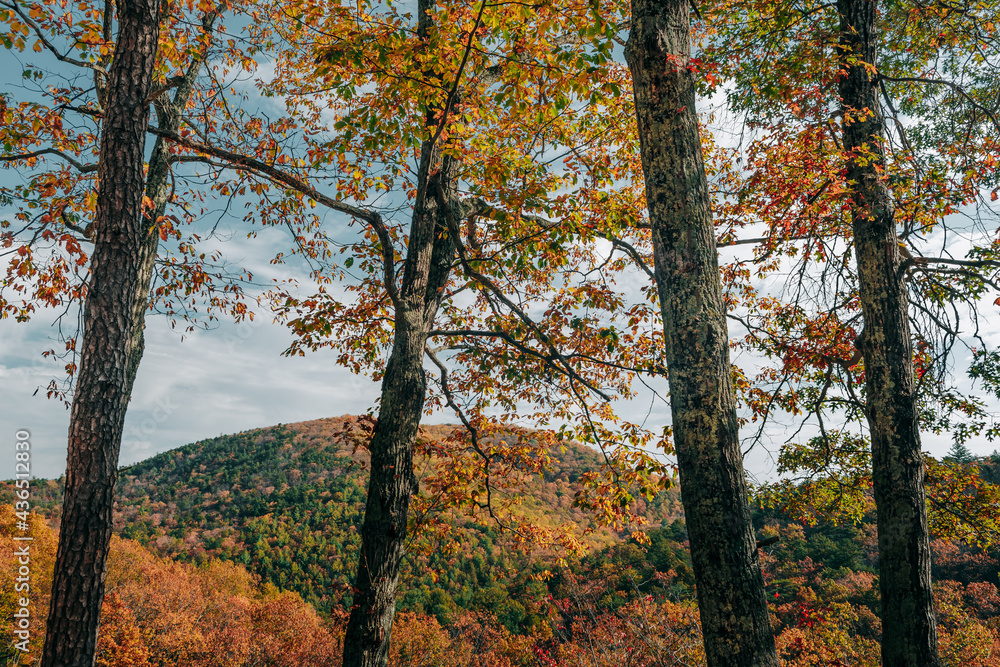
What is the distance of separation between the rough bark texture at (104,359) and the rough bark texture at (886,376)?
710 cm

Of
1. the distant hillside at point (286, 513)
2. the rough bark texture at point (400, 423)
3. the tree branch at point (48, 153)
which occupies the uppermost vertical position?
the tree branch at point (48, 153)

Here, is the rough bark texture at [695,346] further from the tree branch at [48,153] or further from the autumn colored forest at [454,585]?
the tree branch at [48,153]

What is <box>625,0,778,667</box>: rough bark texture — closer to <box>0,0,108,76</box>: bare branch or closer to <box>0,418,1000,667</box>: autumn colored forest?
<box>0,418,1000,667</box>: autumn colored forest

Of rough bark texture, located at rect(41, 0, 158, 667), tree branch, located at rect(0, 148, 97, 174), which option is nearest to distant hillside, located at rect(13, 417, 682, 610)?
tree branch, located at rect(0, 148, 97, 174)

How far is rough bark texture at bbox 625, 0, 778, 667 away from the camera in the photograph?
8.20ft

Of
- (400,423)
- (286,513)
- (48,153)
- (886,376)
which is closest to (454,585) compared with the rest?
(286,513)

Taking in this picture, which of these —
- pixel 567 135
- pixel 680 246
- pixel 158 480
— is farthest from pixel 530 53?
pixel 158 480

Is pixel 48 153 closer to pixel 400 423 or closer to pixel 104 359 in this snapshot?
pixel 104 359

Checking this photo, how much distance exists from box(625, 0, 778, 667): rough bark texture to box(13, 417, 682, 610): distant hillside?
2714 centimetres

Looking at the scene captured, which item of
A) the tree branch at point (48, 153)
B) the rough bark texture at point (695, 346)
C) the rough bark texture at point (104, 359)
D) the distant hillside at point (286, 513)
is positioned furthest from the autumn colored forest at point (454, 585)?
the tree branch at point (48, 153)

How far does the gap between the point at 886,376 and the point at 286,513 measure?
56.9m

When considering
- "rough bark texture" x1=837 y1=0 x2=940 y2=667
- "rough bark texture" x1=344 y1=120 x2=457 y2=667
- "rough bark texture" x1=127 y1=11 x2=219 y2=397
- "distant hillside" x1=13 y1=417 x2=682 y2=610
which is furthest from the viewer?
"distant hillside" x1=13 y1=417 x2=682 y2=610

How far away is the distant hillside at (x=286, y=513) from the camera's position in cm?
4156

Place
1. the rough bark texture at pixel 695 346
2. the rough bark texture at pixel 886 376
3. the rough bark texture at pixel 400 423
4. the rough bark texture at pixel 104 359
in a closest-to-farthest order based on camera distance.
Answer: the rough bark texture at pixel 695 346 < the rough bark texture at pixel 104 359 < the rough bark texture at pixel 400 423 < the rough bark texture at pixel 886 376
